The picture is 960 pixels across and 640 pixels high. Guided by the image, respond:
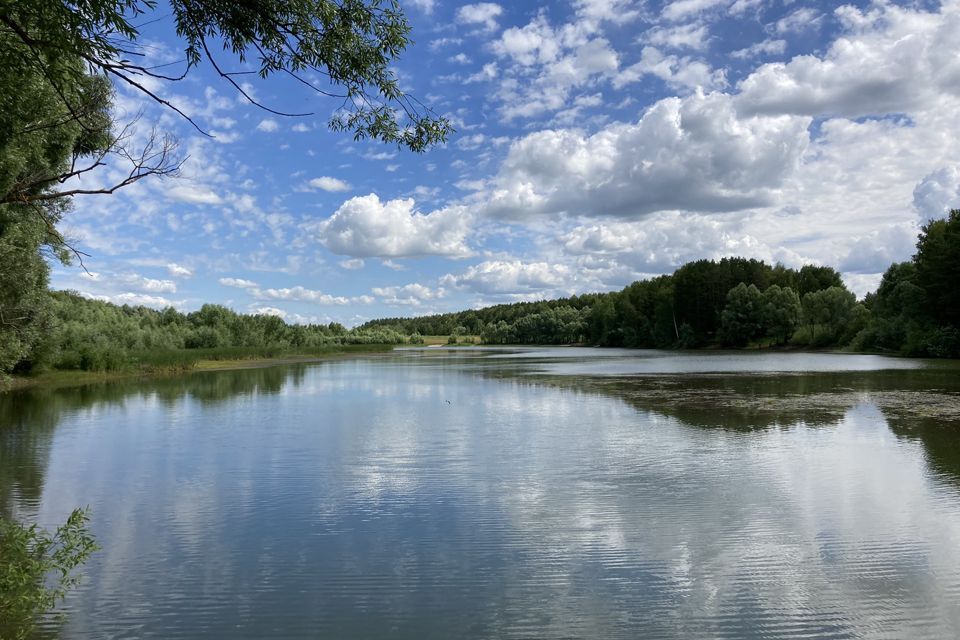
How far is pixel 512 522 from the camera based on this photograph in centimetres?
803

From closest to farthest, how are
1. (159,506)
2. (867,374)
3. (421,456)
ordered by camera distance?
(159,506) → (421,456) → (867,374)

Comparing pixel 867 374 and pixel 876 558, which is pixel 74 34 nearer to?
pixel 876 558

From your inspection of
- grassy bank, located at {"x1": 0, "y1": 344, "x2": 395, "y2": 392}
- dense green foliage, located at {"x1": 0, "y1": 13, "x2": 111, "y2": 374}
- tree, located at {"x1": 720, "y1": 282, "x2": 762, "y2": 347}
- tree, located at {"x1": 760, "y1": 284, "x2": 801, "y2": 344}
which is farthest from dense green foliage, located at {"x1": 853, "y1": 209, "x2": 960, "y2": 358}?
grassy bank, located at {"x1": 0, "y1": 344, "x2": 395, "y2": 392}

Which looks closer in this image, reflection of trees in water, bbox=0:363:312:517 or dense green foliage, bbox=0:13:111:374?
dense green foliage, bbox=0:13:111:374

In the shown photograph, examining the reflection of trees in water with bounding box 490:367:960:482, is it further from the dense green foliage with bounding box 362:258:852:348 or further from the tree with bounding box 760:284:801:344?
the dense green foliage with bounding box 362:258:852:348

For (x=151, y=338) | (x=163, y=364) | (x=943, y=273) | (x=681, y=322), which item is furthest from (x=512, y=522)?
(x=681, y=322)

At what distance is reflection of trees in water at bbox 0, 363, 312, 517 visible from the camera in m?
10.7

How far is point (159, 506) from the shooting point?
9180 mm

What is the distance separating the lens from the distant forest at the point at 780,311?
1806 inches

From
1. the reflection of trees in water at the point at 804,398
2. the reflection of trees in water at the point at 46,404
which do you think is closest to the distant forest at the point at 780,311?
the reflection of trees in water at the point at 804,398

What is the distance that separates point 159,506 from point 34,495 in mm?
2444

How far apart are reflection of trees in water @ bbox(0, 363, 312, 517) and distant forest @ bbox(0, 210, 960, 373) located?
2.16m

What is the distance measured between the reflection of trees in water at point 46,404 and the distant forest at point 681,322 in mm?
2158

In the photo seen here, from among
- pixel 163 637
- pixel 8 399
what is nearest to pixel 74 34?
pixel 163 637
